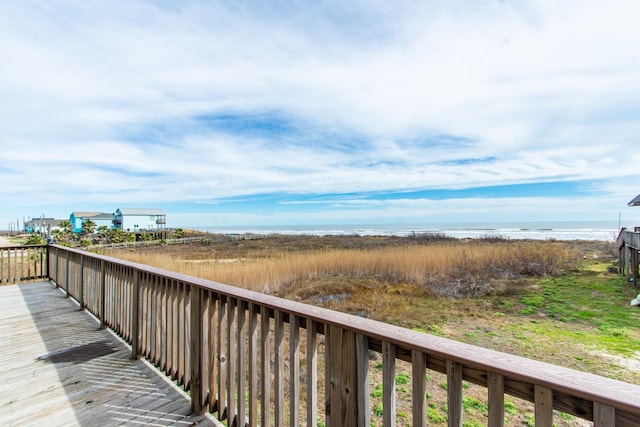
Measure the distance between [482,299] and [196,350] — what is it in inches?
263

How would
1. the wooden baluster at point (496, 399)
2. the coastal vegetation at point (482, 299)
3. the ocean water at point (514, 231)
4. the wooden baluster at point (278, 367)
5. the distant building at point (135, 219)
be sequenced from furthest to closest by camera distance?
the distant building at point (135, 219)
the ocean water at point (514, 231)
the coastal vegetation at point (482, 299)
the wooden baluster at point (278, 367)
the wooden baluster at point (496, 399)

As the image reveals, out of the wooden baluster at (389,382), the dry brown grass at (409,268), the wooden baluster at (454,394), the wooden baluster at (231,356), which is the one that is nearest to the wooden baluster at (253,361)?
the wooden baluster at (231,356)

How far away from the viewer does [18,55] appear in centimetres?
538

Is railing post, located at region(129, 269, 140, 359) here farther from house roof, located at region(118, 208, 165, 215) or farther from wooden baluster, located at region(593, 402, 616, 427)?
house roof, located at region(118, 208, 165, 215)

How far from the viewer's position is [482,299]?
22.2 feet

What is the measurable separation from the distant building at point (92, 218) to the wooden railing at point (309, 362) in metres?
47.2

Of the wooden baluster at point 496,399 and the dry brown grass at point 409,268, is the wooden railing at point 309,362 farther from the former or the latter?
the dry brown grass at point 409,268

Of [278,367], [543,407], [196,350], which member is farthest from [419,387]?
[196,350]

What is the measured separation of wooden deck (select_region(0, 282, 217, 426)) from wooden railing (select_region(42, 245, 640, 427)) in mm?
152

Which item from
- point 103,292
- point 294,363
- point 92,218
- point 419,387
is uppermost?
point 92,218

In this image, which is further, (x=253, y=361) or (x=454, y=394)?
(x=253, y=361)

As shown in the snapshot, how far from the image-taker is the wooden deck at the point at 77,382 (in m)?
2.05

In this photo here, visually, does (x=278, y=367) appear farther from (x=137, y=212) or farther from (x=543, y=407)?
(x=137, y=212)

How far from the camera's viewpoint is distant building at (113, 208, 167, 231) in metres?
42.0
